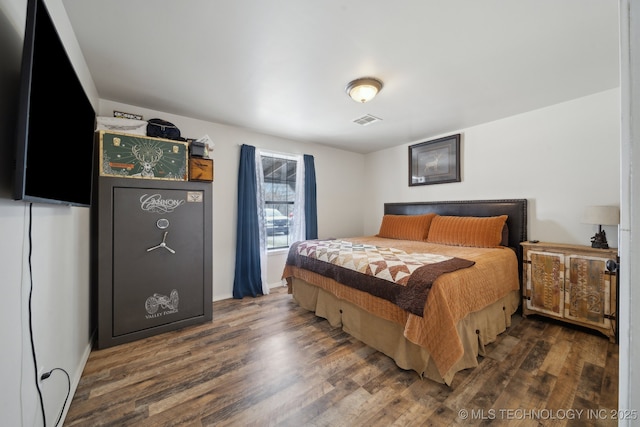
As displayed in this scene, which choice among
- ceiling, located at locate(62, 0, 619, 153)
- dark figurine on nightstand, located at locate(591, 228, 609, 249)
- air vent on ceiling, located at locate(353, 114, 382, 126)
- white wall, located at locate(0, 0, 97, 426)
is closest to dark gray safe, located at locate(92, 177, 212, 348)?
white wall, located at locate(0, 0, 97, 426)

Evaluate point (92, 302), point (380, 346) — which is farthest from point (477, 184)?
point (92, 302)

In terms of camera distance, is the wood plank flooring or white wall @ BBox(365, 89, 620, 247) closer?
the wood plank flooring

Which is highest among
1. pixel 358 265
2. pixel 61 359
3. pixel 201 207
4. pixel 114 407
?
pixel 201 207

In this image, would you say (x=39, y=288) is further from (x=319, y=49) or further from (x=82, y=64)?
(x=319, y=49)

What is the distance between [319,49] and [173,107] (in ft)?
6.37

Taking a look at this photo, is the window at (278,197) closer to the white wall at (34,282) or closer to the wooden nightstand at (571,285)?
the white wall at (34,282)

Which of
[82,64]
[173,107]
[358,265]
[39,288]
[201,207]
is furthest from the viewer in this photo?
[173,107]

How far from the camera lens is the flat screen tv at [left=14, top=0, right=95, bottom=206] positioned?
0.83 metres

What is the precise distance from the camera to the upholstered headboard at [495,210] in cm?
295

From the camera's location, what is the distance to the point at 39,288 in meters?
1.20

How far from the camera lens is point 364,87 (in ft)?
7.30

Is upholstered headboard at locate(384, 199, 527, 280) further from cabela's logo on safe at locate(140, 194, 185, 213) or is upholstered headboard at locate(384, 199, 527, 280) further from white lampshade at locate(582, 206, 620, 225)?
cabela's logo on safe at locate(140, 194, 185, 213)

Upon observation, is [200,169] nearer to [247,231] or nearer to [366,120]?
[247,231]

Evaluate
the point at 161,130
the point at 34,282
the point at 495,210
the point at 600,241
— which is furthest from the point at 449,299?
the point at 161,130
